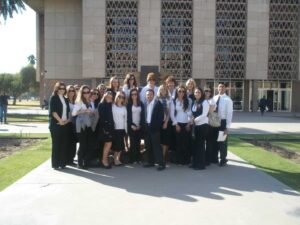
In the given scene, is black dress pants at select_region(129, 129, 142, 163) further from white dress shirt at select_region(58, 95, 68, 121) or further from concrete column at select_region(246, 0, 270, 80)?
concrete column at select_region(246, 0, 270, 80)

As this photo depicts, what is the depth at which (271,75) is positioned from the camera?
159ft

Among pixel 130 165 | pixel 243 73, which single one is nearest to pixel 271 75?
pixel 243 73

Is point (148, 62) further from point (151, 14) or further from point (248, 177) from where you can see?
point (248, 177)

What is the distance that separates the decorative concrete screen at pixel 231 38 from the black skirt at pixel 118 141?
126 feet

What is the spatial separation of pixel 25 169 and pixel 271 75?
138 feet

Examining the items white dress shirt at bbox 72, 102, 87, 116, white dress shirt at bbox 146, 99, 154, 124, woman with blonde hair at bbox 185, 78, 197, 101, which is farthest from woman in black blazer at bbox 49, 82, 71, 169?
woman with blonde hair at bbox 185, 78, 197, 101

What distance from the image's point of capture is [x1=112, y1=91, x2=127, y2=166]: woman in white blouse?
10.2 m

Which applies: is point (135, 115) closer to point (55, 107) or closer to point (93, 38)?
point (55, 107)

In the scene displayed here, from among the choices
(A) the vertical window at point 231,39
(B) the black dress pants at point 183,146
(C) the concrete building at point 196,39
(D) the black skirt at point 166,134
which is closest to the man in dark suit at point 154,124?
(D) the black skirt at point 166,134

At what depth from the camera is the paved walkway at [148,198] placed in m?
6.21

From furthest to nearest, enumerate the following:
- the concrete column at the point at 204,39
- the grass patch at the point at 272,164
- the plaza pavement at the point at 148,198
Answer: the concrete column at the point at 204,39, the grass patch at the point at 272,164, the plaza pavement at the point at 148,198

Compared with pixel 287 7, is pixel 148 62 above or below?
below

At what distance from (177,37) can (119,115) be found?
38.0 metres

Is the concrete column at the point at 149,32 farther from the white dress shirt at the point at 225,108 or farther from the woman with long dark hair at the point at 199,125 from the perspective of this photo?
the woman with long dark hair at the point at 199,125
